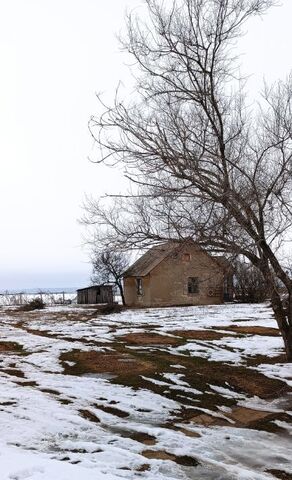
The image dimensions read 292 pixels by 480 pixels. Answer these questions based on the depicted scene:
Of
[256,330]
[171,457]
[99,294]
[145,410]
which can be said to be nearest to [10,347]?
[145,410]

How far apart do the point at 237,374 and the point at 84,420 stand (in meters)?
4.52

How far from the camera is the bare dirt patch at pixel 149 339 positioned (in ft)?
47.9

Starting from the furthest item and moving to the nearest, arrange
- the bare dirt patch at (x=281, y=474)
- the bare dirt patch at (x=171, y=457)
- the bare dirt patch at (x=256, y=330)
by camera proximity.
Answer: the bare dirt patch at (x=256, y=330) → the bare dirt patch at (x=171, y=457) → the bare dirt patch at (x=281, y=474)

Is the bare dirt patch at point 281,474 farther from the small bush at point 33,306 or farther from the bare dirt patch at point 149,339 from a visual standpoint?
the small bush at point 33,306

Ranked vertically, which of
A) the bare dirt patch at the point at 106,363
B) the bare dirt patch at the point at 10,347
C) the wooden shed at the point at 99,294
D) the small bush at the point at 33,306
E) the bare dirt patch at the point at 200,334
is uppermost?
the wooden shed at the point at 99,294

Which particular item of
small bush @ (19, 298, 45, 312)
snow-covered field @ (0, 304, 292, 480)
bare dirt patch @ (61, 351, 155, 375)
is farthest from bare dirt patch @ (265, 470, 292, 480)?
small bush @ (19, 298, 45, 312)

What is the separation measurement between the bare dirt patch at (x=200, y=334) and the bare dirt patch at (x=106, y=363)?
405 centimetres

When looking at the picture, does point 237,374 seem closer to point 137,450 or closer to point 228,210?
point 228,210

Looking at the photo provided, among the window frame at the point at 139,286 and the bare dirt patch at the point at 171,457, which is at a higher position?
the window frame at the point at 139,286

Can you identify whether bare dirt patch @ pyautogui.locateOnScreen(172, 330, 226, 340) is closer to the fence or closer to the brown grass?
the brown grass

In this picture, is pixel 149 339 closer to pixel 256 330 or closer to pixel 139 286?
pixel 256 330

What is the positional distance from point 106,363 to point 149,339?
14.8 feet

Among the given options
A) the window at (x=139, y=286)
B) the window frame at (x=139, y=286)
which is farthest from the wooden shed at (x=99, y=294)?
the window at (x=139, y=286)

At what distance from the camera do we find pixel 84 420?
21.8 ft
